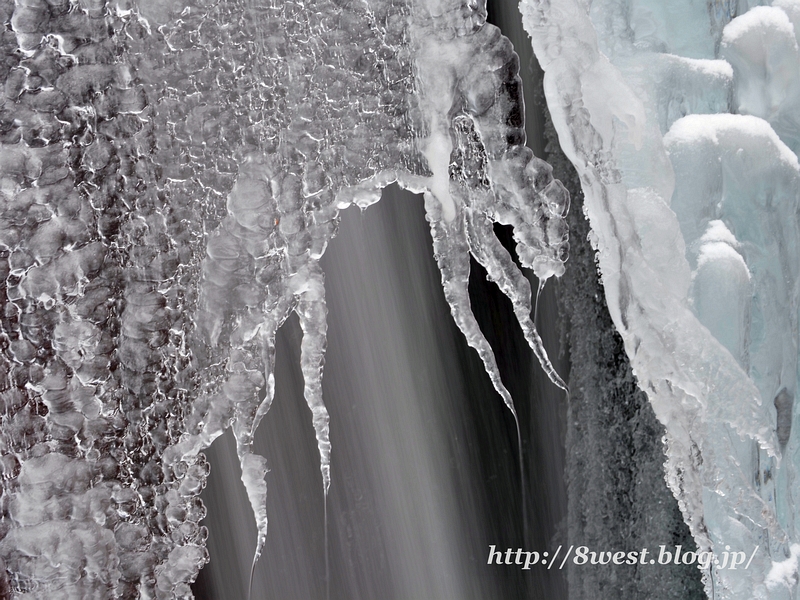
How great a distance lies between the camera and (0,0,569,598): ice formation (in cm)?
47

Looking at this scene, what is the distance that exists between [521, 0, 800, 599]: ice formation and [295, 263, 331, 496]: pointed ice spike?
0.30 meters

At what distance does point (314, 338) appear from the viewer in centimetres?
54

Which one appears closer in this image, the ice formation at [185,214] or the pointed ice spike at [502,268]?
the ice formation at [185,214]

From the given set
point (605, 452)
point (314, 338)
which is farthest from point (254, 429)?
point (605, 452)

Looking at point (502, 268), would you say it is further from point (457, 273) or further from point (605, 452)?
point (605, 452)

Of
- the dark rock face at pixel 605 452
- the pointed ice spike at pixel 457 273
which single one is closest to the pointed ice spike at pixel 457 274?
the pointed ice spike at pixel 457 273

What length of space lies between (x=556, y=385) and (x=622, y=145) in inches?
10.5

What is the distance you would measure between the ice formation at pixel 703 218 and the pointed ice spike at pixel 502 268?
98 mm

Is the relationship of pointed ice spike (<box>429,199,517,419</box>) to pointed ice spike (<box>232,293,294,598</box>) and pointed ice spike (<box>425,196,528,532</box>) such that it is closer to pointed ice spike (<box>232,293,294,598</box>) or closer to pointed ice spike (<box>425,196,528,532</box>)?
pointed ice spike (<box>425,196,528,532</box>)

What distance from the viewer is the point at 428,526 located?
58 cm

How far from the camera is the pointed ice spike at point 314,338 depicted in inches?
21.4

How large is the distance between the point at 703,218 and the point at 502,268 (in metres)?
0.24

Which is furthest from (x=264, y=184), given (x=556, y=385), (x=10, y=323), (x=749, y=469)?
(x=749, y=469)

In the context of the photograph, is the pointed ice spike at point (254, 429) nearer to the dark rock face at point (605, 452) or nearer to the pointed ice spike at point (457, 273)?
the pointed ice spike at point (457, 273)
